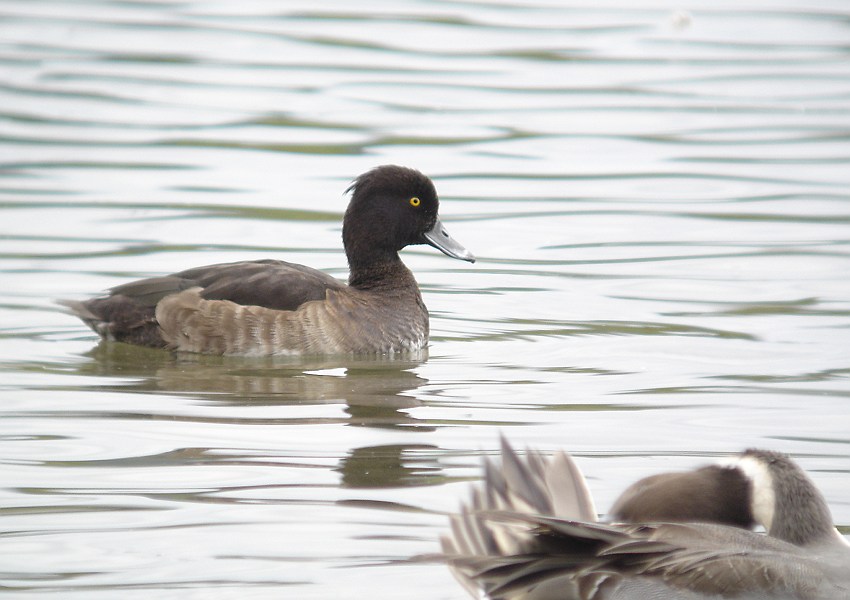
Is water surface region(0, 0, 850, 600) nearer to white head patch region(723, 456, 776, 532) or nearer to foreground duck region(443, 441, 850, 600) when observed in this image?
foreground duck region(443, 441, 850, 600)

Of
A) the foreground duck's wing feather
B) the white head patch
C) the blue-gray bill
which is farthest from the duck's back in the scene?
the foreground duck's wing feather

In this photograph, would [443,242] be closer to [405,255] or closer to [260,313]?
[260,313]

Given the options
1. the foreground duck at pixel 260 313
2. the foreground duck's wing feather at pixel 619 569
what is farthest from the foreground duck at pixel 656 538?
the foreground duck at pixel 260 313

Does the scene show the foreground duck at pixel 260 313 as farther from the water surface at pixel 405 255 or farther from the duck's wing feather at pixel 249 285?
the water surface at pixel 405 255

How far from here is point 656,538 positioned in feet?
15.9

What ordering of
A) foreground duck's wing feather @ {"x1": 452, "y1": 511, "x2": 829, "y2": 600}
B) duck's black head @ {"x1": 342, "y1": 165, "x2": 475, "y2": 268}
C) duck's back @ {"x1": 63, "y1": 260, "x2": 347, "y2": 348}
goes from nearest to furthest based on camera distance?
foreground duck's wing feather @ {"x1": 452, "y1": 511, "x2": 829, "y2": 600}, duck's back @ {"x1": 63, "y1": 260, "x2": 347, "y2": 348}, duck's black head @ {"x1": 342, "y1": 165, "x2": 475, "y2": 268}

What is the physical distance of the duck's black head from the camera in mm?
10383

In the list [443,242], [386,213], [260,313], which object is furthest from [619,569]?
[443,242]

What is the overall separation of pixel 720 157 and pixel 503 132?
7.20 feet

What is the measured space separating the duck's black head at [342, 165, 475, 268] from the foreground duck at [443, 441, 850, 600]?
5136 millimetres

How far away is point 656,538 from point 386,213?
18.9 feet

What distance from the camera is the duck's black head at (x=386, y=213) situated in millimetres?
10383

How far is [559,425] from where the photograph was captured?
7809mm

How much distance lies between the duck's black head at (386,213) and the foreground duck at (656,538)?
5136 millimetres
